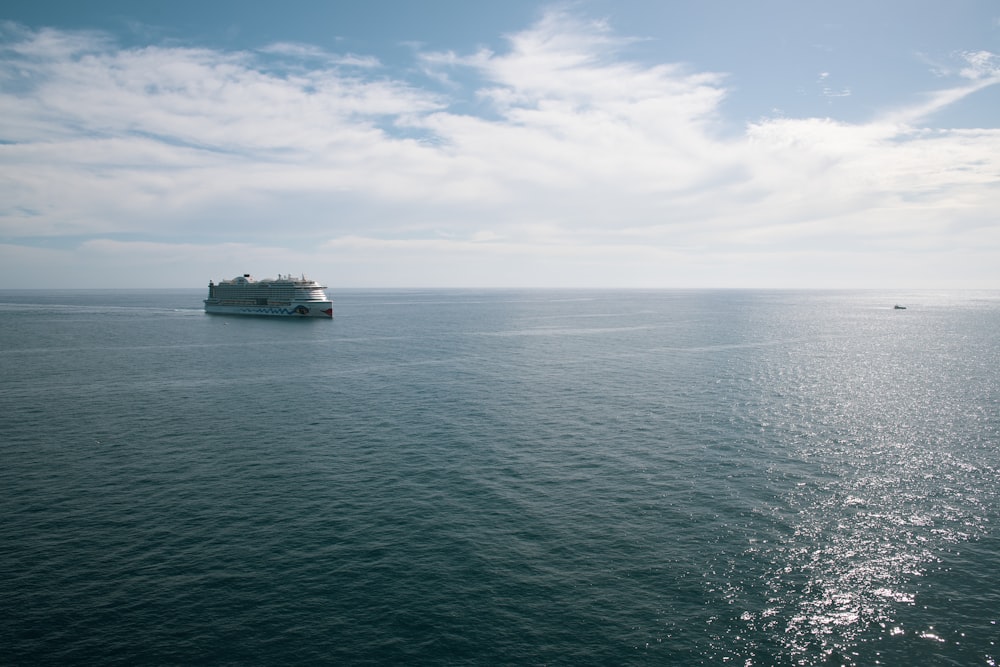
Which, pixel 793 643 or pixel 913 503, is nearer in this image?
pixel 793 643

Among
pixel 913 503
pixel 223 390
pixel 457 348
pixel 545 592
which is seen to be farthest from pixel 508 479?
pixel 457 348

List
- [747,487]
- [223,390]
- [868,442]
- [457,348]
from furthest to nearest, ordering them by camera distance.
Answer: [457,348], [223,390], [868,442], [747,487]

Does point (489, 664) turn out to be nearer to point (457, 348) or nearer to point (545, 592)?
point (545, 592)

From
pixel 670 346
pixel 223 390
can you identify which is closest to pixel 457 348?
pixel 670 346

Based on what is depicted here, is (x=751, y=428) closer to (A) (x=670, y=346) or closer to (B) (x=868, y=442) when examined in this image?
(B) (x=868, y=442)

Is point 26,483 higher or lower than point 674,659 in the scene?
higher

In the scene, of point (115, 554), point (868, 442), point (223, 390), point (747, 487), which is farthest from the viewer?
point (223, 390)
